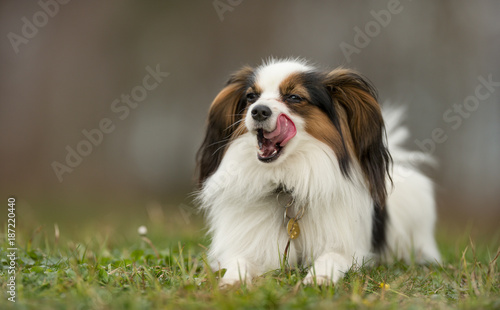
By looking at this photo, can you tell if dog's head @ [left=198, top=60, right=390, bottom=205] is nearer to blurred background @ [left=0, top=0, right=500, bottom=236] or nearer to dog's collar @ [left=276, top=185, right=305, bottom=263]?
dog's collar @ [left=276, top=185, right=305, bottom=263]

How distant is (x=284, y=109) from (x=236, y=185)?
598 mm

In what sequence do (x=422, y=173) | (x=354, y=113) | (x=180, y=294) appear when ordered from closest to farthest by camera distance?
1. (x=180, y=294)
2. (x=354, y=113)
3. (x=422, y=173)

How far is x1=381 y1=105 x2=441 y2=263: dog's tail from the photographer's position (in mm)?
4598

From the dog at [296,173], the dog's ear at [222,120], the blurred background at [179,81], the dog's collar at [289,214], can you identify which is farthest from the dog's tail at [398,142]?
the blurred background at [179,81]

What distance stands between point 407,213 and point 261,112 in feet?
7.12

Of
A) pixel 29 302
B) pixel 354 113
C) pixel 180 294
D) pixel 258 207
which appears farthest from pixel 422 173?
pixel 29 302

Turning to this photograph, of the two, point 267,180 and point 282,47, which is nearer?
point 267,180

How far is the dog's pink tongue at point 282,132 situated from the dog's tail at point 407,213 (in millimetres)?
1535

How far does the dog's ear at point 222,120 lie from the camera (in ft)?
12.7

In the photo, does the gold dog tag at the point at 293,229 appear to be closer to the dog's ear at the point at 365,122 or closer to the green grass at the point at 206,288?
the green grass at the point at 206,288

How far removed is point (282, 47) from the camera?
1056cm

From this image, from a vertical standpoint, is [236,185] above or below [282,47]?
below

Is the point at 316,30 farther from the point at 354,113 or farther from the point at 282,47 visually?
the point at 354,113

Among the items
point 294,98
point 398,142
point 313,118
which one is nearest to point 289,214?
point 313,118
